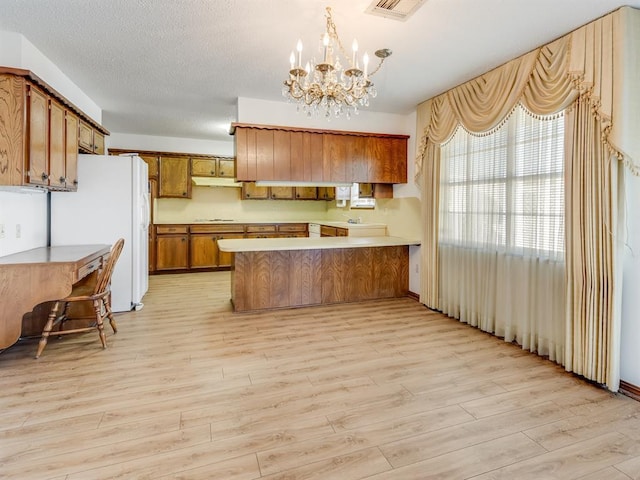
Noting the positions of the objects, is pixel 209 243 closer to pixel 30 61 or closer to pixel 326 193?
pixel 326 193

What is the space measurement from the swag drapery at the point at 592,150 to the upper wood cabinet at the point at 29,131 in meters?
3.83

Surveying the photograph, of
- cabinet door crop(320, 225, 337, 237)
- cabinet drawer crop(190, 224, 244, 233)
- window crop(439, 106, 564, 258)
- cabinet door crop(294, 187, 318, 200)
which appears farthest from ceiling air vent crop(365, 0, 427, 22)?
cabinet door crop(294, 187, 318, 200)

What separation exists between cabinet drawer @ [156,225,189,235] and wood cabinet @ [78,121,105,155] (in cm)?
204

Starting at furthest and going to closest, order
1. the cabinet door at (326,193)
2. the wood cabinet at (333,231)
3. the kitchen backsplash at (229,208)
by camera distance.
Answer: the cabinet door at (326,193), the kitchen backsplash at (229,208), the wood cabinet at (333,231)

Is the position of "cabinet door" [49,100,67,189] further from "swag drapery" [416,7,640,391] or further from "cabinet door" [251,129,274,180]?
"swag drapery" [416,7,640,391]

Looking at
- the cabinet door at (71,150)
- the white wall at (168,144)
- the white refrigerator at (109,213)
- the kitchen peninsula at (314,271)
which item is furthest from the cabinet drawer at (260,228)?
the cabinet door at (71,150)

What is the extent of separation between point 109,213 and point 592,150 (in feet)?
14.6

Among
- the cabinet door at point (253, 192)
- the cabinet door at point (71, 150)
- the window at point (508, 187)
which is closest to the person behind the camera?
the window at point (508, 187)

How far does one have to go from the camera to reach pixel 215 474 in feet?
5.37

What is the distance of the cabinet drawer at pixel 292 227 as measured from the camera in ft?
23.6

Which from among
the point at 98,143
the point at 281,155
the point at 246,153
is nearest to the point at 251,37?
the point at 246,153

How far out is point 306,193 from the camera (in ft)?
24.7

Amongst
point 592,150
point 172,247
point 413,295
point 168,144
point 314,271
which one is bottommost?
point 413,295

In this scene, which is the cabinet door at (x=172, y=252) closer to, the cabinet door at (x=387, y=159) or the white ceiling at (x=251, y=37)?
the white ceiling at (x=251, y=37)
